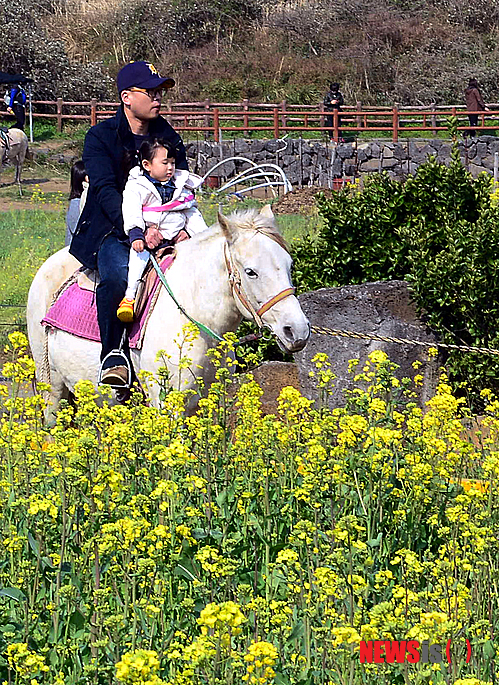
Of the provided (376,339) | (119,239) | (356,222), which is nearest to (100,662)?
(119,239)

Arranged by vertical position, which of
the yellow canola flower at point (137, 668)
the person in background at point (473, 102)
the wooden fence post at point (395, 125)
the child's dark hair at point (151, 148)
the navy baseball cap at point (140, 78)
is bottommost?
the wooden fence post at point (395, 125)

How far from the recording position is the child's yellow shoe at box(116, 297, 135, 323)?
6465 millimetres

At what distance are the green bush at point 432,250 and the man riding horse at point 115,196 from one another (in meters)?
2.55

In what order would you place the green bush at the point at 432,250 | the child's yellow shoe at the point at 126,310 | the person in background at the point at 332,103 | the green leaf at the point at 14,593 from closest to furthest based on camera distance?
the green leaf at the point at 14,593 → the child's yellow shoe at the point at 126,310 → the green bush at the point at 432,250 → the person in background at the point at 332,103

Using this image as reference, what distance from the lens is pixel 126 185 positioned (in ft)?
22.0

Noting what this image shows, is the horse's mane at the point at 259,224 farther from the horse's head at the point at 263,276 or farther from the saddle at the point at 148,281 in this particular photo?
the saddle at the point at 148,281

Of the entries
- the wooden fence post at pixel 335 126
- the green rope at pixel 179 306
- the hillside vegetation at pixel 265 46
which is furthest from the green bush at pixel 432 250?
the hillside vegetation at pixel 265 46

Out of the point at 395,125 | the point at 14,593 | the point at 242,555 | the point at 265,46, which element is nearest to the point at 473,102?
the point at 395,125

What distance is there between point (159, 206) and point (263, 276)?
1.07 metres

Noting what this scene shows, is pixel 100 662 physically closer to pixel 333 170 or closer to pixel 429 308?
pixel 429 308

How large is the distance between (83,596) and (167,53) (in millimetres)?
42191

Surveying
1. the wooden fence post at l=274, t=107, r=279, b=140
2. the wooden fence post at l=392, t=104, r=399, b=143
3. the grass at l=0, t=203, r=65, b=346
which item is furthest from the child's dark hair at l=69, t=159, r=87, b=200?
the wooden fence post at l=392, t=104, r=399, b=143

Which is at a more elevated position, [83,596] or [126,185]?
[126,185]

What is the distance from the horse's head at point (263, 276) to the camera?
578 cm
